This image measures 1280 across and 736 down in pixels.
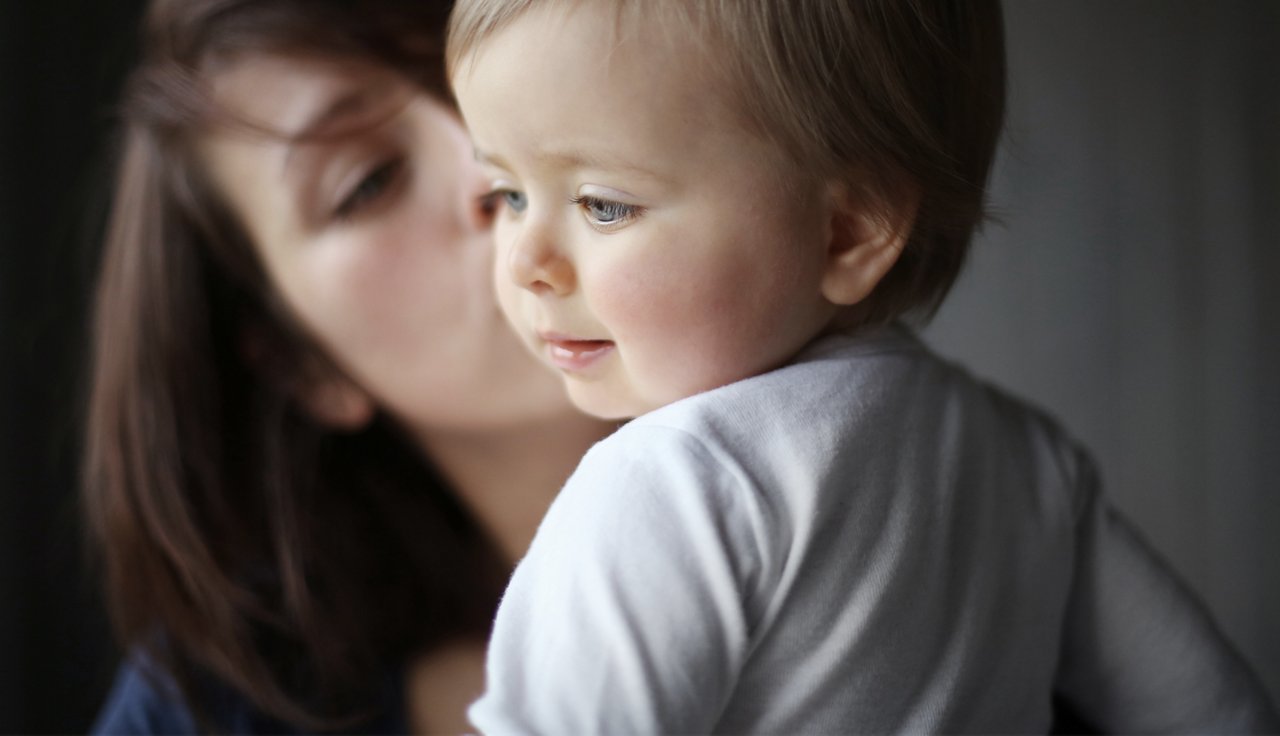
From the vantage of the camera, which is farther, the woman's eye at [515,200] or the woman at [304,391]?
the woman at [304,391]

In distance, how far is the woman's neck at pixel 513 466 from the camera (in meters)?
1.13

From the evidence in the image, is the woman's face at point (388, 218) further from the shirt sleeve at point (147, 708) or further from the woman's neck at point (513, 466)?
the shirt sleeve at point (147, 708)

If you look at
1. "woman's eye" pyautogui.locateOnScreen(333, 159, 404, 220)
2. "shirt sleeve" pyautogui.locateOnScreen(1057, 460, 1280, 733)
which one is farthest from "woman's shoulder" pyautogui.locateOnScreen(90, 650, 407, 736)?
"shirt sleeve" pyautogui.locateOnScreen(1057, 460, 1280, 733)

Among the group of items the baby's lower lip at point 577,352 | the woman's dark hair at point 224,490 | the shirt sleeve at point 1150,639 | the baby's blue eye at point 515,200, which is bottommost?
the woman's dark hair at point 224,490

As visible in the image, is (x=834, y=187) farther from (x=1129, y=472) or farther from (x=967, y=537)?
(x=1129, y=472)

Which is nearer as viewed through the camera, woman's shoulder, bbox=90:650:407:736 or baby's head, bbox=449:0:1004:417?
baby's head, bbox=449:0:1004:417

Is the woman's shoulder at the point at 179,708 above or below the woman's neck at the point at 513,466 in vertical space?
below

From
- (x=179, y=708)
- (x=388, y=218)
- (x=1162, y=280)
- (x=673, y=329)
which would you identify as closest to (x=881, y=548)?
(x=673, y=329)

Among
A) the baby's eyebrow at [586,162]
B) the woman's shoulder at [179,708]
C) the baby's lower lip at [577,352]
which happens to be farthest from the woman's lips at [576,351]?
the woman's shoulder at [179,708]

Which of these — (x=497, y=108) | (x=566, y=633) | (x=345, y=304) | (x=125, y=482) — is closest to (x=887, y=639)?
(x=566, y=633)

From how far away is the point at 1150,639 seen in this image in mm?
813

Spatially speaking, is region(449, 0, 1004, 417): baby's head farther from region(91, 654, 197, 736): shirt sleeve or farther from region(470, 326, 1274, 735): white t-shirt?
region(91, 654, 197, 736): shirt sleeve

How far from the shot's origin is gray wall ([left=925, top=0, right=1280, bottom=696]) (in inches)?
56.9

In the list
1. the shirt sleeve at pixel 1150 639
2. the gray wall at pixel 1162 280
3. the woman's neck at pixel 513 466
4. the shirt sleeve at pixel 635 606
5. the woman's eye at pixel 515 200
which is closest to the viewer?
the shirt sleeve at pixel 635 606
